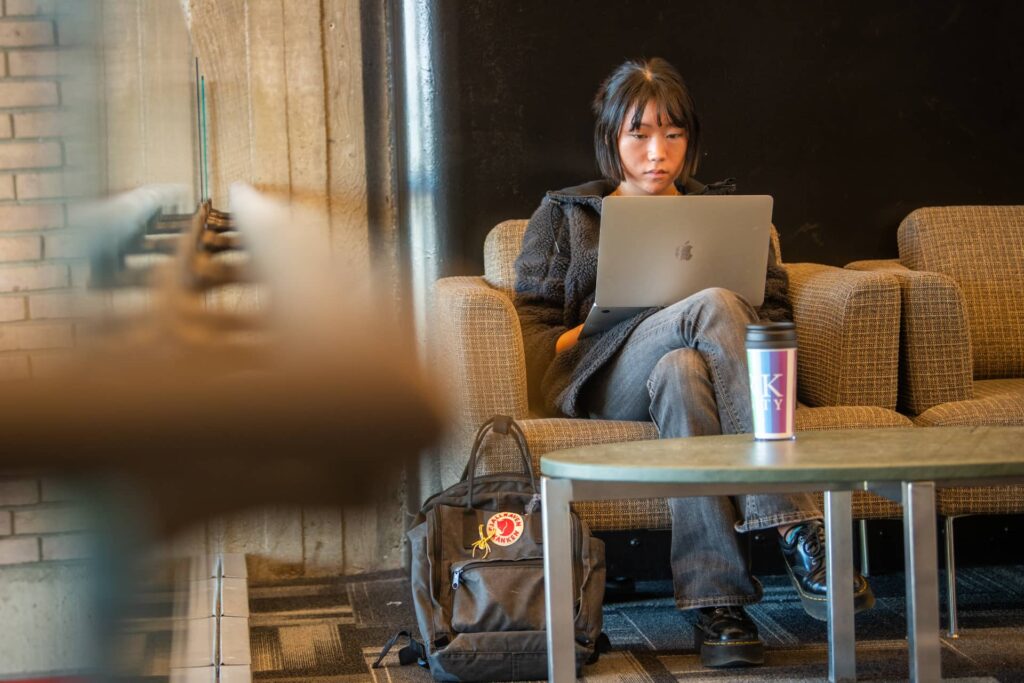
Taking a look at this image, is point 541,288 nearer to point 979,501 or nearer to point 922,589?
point 979,501

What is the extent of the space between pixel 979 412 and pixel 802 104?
3.32ft

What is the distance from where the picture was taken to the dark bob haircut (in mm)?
2607

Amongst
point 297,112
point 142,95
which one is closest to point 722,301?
point 297,112

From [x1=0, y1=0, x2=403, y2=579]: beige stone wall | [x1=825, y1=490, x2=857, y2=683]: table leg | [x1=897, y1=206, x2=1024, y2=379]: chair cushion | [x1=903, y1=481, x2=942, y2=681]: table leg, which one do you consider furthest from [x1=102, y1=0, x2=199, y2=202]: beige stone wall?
[x1=897, y1=206, x2=1024, y2=379]: chair cushion

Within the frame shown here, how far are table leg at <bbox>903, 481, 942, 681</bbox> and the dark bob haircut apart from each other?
4.20ft

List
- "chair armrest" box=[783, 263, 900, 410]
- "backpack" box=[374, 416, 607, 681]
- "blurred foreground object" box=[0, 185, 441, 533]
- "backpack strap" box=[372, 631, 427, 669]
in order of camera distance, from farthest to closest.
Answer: "chair armrest" box=[783, 263, 900, 410]
"backpack strap" box=[372, 631, 427, 669]
"backpack" box=[374, 416, 607, 681]
"blurred foreground object" box=[0, 185, 441, 533]

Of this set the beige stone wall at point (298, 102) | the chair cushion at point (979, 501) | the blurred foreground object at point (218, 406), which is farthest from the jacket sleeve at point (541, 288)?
the blurred foreground object at point (218, 406)

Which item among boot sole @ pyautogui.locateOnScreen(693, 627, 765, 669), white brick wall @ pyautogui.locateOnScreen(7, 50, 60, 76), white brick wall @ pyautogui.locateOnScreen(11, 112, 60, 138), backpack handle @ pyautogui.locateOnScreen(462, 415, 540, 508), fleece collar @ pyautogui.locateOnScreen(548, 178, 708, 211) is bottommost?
boot sole @ pyautogui.locateOnScreen(693, 627, 765, 669)

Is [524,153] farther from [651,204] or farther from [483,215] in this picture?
[651,204]

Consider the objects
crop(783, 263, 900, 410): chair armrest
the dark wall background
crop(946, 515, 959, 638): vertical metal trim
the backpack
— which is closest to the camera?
the backpack

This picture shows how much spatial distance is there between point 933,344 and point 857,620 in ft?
1.80

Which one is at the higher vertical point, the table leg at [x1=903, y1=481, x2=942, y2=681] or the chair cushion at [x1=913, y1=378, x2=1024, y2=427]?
the chair cushion at [x1=913, y1=378, x2=1024, y2=427]

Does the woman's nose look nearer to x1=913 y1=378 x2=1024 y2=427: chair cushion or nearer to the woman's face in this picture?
the woman's face

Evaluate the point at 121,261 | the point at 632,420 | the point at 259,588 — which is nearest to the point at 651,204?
the point at 632,420
